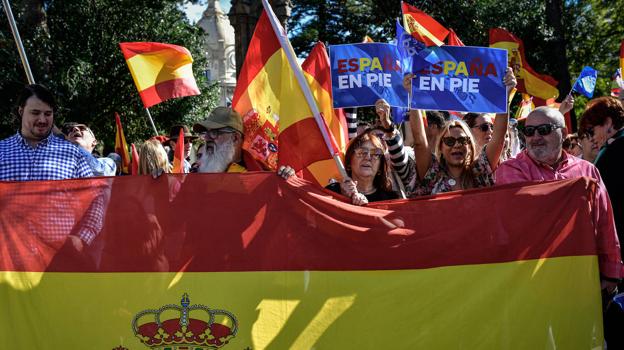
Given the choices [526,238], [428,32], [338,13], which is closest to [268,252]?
[526,238]

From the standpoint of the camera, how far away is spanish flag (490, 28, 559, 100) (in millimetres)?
9906

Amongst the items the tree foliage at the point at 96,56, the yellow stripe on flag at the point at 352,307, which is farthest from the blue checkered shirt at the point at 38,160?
the tree foliage at the point at 96,56

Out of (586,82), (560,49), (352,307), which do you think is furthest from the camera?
(560,49)

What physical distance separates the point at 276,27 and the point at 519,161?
1793 millimetres

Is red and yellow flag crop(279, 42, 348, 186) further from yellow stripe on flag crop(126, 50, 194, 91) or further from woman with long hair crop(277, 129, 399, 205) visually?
yellow stripe on flag crop(126, 50, 194, 91)

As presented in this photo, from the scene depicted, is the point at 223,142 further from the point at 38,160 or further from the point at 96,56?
the point at 96,56

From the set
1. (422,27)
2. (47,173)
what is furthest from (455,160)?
(422,27)

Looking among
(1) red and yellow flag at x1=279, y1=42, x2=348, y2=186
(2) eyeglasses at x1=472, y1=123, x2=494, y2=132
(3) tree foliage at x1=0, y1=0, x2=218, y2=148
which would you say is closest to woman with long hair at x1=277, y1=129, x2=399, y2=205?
(1) red and yellow flag at x1=279, y1=42, x2=348, y2=186

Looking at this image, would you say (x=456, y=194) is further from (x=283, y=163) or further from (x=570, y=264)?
(x=283, y=163)

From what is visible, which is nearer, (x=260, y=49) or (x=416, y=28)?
(x=260, y=49)

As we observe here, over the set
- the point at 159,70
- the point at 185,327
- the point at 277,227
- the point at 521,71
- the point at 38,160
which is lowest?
the point at 185,327

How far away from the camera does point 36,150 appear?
5180 mm

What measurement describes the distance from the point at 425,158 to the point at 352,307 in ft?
4.27

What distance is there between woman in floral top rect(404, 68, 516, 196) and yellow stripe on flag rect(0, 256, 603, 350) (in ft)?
2.71
